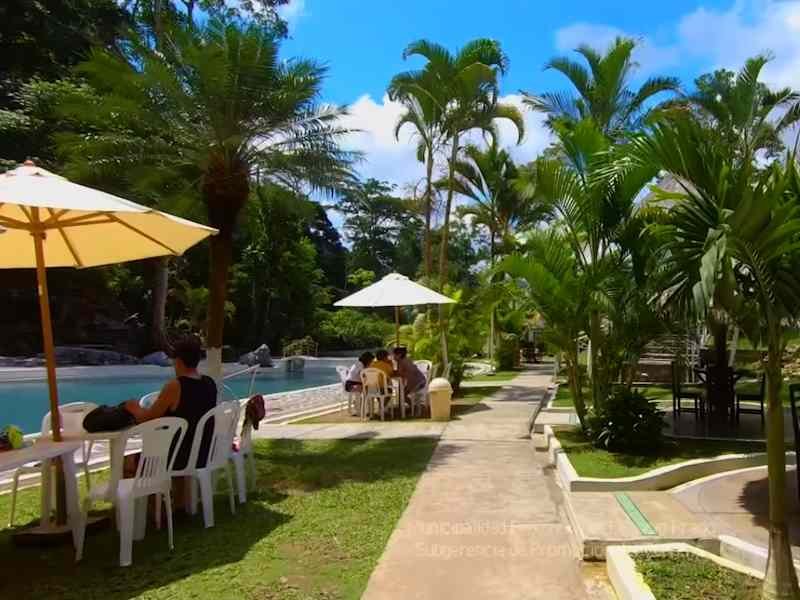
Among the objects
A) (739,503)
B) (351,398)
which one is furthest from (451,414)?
(739,503)

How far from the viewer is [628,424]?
6.98 meters

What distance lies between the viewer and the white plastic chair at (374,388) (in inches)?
441

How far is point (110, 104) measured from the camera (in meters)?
8.20

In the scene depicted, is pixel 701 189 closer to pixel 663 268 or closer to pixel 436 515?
pixel 663 268

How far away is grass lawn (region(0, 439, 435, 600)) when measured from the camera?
3.89 meters

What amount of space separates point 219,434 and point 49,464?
4.01ft

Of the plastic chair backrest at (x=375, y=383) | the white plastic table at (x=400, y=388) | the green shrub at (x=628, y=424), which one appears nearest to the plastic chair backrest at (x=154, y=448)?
the green shrub at (x=628, y=424)

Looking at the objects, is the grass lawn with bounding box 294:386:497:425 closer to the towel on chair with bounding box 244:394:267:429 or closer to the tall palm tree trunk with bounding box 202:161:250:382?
the tall palm tree trunk with bounding box 202:161:250:382

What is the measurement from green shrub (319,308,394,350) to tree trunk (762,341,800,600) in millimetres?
34265

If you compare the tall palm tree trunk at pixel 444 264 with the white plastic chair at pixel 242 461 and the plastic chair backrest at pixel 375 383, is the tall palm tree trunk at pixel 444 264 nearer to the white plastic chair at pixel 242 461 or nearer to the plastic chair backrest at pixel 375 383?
the plastic chair backrest at pixel 375 383

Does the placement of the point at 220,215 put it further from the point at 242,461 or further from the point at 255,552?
the point at 255,552

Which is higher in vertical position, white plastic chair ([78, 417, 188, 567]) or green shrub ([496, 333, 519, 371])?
green shrub ([496, 333, 519, 371])

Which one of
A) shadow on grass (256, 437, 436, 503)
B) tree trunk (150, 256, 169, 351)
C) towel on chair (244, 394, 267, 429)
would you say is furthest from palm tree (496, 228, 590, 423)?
tree trunk (150, 256, 169, 351)

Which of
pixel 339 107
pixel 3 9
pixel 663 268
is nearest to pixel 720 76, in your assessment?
pixel 339 107
